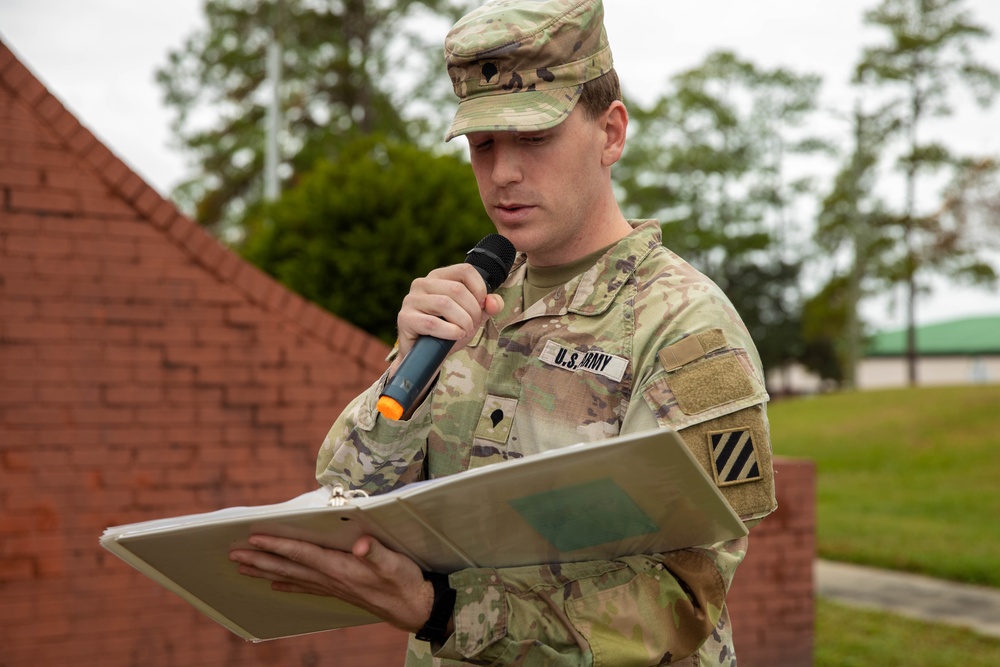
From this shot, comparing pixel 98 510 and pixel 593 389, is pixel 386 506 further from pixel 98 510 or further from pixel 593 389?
pixel 98 510

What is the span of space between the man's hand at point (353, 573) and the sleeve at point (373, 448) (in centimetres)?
31

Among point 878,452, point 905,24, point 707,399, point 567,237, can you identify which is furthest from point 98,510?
point 905,24

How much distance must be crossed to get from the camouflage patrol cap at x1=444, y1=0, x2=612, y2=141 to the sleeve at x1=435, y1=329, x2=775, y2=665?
0.44 m

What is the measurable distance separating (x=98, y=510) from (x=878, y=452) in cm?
1536

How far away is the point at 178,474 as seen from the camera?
4207 mm

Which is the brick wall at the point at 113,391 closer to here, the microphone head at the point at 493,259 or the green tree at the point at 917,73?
the microphone head at the point at 493,259

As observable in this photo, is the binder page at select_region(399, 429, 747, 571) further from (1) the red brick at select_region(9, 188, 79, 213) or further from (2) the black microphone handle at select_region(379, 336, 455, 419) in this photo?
(1) the red brick at select_region(9, 188, 79, 213)

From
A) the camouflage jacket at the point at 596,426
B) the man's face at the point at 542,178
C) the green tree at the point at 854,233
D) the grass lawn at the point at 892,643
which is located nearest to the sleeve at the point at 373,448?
the camouflage jacket at the point at 596,426

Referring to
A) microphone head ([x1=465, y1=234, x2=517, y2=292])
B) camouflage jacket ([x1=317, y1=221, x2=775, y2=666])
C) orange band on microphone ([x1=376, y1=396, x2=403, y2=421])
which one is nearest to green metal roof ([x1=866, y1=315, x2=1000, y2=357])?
microphone head ([x1=465, y1=234, x2=517, y2=292])

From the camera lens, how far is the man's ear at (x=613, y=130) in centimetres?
173

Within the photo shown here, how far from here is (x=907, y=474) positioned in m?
15.4

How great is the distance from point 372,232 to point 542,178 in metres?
5.05

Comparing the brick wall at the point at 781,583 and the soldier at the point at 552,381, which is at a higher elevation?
the soldier at the point at 552,381

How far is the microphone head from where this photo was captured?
6.00 feet
